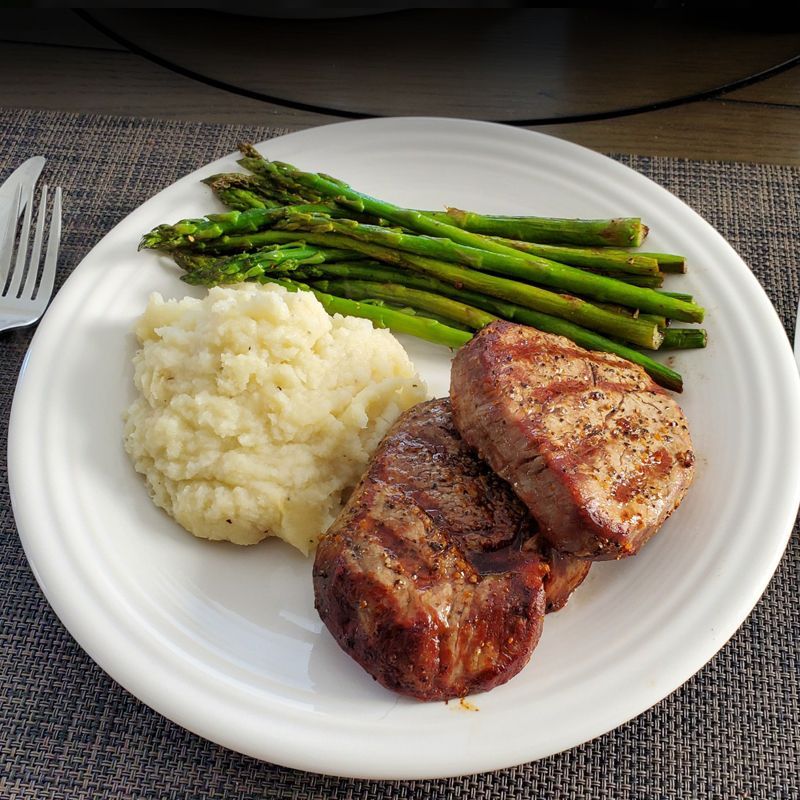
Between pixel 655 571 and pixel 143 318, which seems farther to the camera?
pixel 143 318

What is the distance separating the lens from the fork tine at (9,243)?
4.48m

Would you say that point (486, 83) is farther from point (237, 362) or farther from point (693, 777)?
point (693, 777)

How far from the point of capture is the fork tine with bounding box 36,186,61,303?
4.41 metres

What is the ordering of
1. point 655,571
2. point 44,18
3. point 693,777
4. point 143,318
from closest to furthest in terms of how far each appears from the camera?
point 693,777
point 655,571
point 143,318
point 44,18

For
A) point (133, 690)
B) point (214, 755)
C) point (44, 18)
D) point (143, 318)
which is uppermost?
point (44, 18)

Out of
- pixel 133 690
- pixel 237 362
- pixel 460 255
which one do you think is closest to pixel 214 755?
pixel 133 690

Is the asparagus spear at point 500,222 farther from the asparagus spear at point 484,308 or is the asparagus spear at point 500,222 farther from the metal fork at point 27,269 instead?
the metal fork at point 27,269

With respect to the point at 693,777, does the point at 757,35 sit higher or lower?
higher

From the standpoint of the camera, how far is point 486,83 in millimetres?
5703

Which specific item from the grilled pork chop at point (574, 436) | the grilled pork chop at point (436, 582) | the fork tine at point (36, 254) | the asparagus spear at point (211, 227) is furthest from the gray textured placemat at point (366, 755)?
the asparagus spear at point (211, 227)

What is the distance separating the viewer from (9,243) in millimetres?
4535

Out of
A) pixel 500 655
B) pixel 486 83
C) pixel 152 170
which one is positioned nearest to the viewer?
pixel 500 655

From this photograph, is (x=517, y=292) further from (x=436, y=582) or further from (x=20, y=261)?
(x=20, y=261)

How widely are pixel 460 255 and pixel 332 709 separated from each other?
6.91ft
